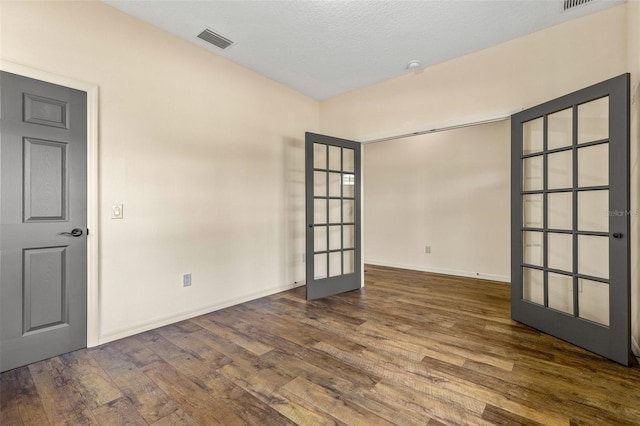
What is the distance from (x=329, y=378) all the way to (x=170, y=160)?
2412 mm

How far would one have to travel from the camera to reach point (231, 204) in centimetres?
327

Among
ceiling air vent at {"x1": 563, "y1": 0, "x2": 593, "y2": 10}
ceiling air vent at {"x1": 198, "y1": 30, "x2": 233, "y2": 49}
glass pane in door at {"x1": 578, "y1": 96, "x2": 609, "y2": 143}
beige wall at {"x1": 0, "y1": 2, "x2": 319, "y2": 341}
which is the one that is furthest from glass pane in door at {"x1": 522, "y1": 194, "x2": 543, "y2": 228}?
ceiling air vent at {"x1": 198, "y1": 30, "x2": 233, "y2": 49}

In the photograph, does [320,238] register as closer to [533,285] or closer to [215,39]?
[533,285]

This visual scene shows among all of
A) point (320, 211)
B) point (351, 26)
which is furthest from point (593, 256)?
point (351, 26)

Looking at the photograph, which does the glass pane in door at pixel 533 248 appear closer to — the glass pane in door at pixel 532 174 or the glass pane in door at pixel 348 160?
the glass pane in door at pixel 532 174

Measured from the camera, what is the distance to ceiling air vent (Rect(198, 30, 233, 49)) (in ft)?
8.85

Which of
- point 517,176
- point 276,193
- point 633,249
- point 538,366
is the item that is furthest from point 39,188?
point 633,249

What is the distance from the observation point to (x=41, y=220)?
6.85 ft

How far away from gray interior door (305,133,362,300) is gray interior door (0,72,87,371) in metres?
2.19

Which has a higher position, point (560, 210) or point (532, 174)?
point (532, 174)

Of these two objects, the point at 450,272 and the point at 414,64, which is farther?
the point at 450,272

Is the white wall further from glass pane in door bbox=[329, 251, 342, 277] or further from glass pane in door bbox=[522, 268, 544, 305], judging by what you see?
glass pane in door bbox=[329, 251, 342, 277]

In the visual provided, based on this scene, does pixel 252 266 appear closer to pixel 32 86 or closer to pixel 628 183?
pixel 32 86

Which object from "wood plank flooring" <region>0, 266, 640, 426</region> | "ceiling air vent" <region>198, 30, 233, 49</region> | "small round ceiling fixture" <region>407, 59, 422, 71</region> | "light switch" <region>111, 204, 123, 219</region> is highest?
"ceiling air vent" <region>198, 30, 233, 49</region>
